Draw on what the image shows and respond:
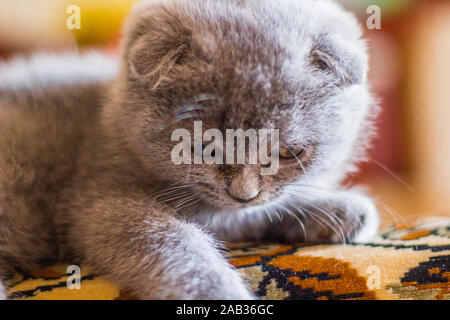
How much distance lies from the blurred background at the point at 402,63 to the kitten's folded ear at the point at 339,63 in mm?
1435

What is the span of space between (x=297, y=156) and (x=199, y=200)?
0.28 metres

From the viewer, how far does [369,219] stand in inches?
48.1

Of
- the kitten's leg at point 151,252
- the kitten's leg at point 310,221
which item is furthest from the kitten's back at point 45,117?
the kitten's leg at point 310,221

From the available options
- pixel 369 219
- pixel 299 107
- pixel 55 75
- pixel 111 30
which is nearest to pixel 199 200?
pixel 299 107

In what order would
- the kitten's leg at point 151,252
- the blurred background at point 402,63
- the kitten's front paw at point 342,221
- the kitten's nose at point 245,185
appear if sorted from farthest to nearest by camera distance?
the blurred background at point 402,63 → the kitten's front paw at point 342,221 → the kitten's nose at point 245,185 → the kitten's leg at point 151,252

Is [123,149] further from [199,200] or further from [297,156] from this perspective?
[297,156]

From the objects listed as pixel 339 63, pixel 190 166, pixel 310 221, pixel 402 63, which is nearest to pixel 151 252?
pixel 190 166

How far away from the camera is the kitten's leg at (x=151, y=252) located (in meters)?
0.88

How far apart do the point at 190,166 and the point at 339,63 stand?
43 centimetres

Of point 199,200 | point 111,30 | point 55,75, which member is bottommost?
point 199,200

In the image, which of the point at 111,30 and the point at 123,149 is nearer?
the point at 123,149
